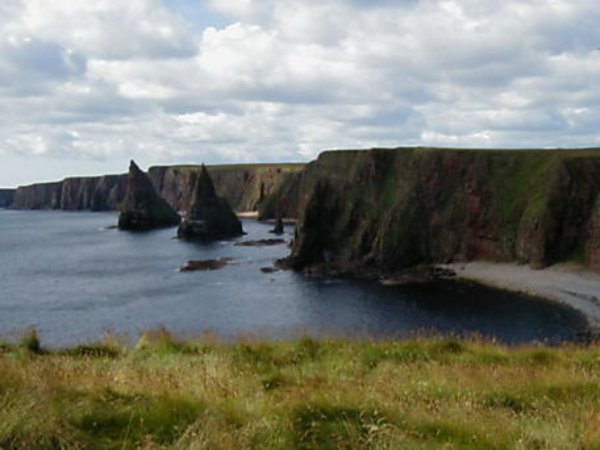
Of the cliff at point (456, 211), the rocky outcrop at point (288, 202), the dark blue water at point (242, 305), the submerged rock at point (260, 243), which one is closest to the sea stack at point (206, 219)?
the submerged rock at point (260, 243)

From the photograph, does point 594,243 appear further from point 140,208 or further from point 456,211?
point 140,208

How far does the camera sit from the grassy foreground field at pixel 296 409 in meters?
7.21

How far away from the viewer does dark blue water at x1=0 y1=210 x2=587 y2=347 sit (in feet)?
167

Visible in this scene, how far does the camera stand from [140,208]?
172 metres

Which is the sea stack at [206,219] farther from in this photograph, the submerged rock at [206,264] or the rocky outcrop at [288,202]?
the rocky outcrop at [288,202]

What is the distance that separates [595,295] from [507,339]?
20.3 meters

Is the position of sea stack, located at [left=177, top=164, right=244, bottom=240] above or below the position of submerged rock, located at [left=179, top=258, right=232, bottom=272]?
above

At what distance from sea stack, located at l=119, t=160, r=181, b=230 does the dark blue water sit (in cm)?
6750

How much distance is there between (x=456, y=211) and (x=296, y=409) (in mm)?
85820

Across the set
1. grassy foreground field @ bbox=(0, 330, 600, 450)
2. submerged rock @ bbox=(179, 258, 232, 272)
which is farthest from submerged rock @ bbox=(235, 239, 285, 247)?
grassy foreground field @ bbox=(0, 330, 600, 450)

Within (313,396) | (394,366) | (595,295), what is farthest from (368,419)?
(595,295)

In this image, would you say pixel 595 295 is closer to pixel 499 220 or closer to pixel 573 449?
pixel 499 220

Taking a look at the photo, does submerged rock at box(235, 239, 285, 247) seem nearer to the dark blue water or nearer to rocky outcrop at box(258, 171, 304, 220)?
the dark blue water

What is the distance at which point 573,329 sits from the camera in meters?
48.9
